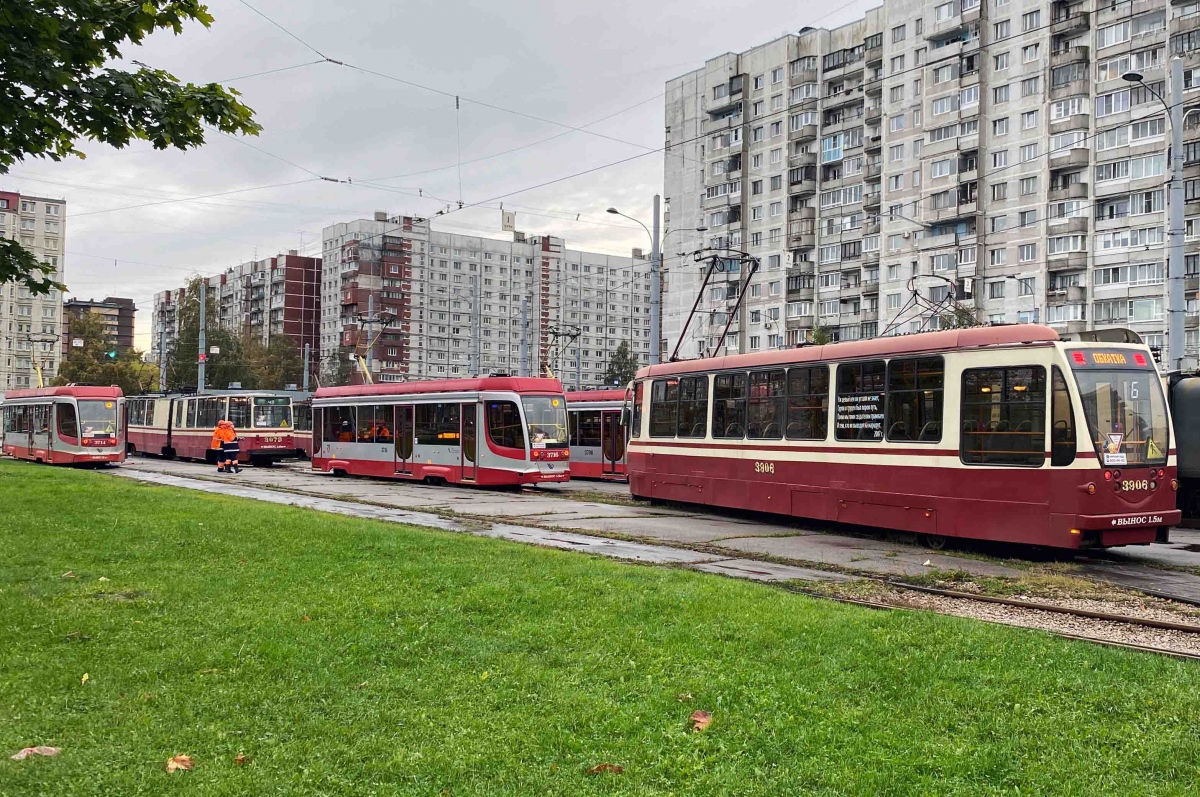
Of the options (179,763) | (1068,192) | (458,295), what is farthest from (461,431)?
(458,295)

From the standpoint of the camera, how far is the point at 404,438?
30125mm

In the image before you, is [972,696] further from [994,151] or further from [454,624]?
[994,151]

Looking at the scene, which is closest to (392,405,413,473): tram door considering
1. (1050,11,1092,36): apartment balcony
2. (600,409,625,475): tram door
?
(600,409,625,475): tram door

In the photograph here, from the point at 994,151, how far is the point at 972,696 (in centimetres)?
5733

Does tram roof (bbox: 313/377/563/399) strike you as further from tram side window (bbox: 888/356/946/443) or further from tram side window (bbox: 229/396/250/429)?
tram side window (bbox: 888/356/946/443)

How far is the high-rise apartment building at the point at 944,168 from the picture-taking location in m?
50.1

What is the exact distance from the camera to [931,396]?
48.2 ft

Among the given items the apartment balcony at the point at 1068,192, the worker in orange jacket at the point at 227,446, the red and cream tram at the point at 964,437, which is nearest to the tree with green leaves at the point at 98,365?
the worker in orange jacket at the point at 227,446

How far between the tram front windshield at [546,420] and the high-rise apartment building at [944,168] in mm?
17046

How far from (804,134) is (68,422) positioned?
167ft

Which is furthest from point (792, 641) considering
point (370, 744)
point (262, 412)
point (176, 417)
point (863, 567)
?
point (176, 417)

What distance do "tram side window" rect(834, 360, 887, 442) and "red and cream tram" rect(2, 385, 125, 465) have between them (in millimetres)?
29855

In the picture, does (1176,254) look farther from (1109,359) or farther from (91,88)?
(91,88)

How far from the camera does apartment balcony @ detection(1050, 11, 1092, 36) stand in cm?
5203
